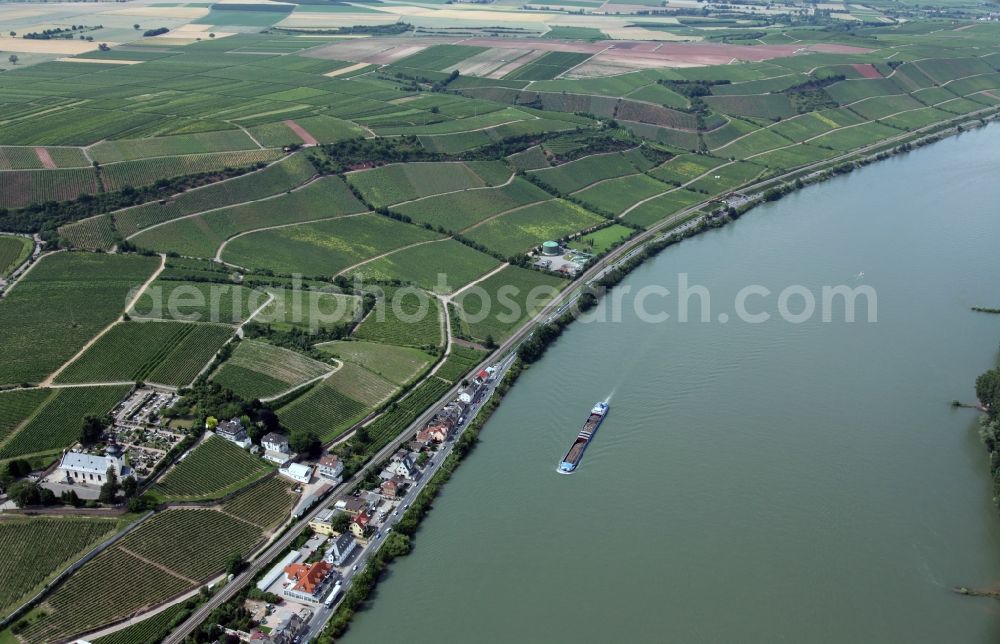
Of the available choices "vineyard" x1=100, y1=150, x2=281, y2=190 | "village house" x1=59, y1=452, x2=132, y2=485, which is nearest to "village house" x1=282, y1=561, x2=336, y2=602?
"village house" x1=59, y1=452, x2=132, y2=485

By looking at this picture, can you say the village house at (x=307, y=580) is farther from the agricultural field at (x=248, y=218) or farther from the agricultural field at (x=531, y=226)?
the agricultural field at (x=531, y=226)

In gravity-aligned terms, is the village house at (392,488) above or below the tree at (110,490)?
below

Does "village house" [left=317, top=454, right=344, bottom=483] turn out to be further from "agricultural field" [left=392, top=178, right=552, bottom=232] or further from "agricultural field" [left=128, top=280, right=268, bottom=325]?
"agricultural field" [left=392, top=178, right=552, bottom=232]

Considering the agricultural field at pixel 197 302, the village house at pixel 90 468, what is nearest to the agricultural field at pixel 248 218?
the agricultural field at pixel 197 302

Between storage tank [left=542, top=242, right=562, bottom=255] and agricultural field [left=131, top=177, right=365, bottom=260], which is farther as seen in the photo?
storage tank [left=542, top=242, right=562, bottom=255]

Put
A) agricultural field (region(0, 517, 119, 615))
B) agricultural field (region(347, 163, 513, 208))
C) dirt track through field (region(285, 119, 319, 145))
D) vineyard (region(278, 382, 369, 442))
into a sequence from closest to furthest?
agricultural field (region(0, 517, 119, 615)) → vineyard (region(278, 382, 369, 442)) → agricultural field (region(347, 163, 513, 208)) → dirt track through field (region(285, 119, 319, 145))

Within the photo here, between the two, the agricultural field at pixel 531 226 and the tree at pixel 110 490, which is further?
the agricultural field at pixel 531 226

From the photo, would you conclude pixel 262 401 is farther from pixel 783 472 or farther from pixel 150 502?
pixel 783 472

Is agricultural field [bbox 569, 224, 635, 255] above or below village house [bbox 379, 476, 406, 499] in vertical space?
above
